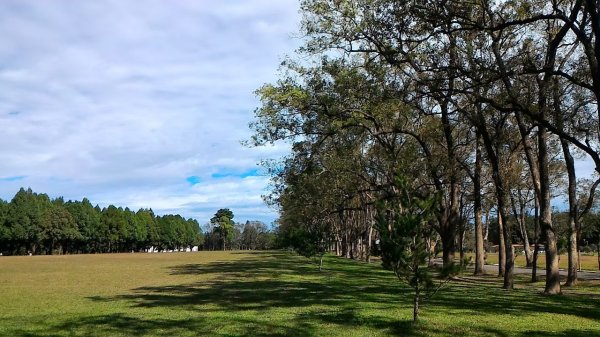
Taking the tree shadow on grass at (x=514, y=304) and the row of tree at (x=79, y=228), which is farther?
the row of tree at (x=79, y=228)

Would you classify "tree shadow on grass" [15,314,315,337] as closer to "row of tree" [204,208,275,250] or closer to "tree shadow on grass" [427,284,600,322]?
"tree shadow on grass" [427,284,600,322]

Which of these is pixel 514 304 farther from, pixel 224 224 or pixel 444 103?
pixel 224 224

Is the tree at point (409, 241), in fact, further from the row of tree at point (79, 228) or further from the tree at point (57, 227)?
the tree at point (57, 227)

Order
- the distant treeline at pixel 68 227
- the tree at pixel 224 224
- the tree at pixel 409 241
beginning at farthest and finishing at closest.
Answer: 1. the tree at pixel 224 224
2. the distant treeline at pixel 68 227
3. the tree at pixel 409 241

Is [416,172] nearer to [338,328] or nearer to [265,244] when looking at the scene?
[338,328]

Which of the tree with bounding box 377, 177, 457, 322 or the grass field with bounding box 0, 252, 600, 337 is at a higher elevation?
the tree with bounding box 377, 177, 457, 322

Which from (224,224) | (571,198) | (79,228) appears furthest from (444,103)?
(224,224)

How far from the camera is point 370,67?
21797 mm

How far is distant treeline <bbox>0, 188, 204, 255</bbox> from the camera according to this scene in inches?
4139

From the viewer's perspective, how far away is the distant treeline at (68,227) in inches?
4139

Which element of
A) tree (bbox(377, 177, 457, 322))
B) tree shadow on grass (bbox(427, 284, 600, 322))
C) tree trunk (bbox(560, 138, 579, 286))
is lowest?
tree shadow on grass (bbox(427, 284, 600, 322))

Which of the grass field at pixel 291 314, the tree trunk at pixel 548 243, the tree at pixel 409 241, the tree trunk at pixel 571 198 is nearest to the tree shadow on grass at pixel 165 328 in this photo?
the grass field at pixel 291 314

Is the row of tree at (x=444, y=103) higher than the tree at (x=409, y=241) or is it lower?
higher

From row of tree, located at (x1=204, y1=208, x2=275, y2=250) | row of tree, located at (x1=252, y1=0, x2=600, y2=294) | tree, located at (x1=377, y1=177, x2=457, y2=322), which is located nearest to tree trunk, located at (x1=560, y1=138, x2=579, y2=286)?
row of tree, located at (x1=252, y1=0, x2=600, y2=294)
